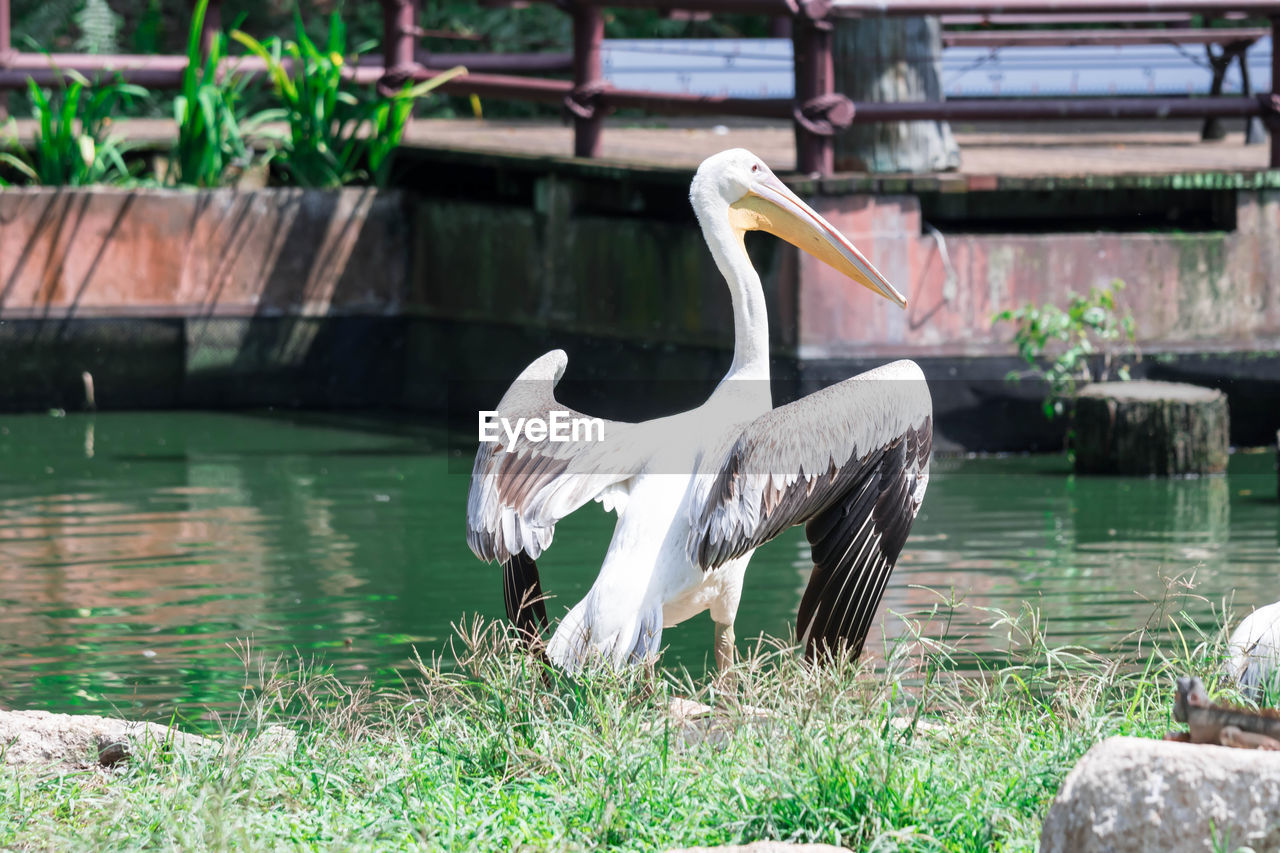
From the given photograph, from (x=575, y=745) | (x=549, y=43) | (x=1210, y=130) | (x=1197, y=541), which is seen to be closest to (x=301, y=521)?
(x=1197, y=541)

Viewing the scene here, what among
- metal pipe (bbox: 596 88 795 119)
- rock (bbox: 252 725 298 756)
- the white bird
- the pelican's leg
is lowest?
→ rock (bbox: 252 725 298 756)

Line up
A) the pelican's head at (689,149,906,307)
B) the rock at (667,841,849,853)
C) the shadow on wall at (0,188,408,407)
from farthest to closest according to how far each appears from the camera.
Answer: the shadow on wall at (0,188,408,407)
the pelican's head at (689,149,906,307)
the rock at (667,841,849,853)

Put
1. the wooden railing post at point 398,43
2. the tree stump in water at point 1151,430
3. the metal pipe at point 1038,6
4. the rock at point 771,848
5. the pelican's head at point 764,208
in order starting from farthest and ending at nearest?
the wooden railing post at point 398,43 → the metal pipe at point 1038,6 → the tree stump in water at point 1151,430 → the pelican's head at point 764,208 → the rock at point 771,848

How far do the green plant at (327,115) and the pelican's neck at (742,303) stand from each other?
20.5 feet

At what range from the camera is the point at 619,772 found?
→ 385cm

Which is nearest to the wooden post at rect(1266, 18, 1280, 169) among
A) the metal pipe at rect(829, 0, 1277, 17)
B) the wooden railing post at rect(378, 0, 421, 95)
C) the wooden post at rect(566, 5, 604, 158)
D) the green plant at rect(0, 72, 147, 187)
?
the metal pipe at rect(829, 0, 1277, 17)

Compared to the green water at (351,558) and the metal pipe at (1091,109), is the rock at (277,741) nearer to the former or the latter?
the green water at (351,558)

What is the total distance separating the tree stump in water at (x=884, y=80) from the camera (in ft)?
31.1

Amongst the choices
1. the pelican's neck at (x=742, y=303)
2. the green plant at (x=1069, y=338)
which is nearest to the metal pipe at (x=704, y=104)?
the green plant at (x=1069, y=338)

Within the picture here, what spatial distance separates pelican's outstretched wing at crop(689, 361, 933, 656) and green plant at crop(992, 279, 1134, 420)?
4592mm

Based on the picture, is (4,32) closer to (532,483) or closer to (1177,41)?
(1177,41)

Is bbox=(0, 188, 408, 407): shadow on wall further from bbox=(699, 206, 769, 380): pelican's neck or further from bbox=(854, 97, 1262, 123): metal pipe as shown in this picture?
bbox=(699, 206, 769, 380): pelican's neck

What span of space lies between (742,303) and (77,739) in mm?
1884

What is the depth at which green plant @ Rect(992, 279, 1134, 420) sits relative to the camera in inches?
355
